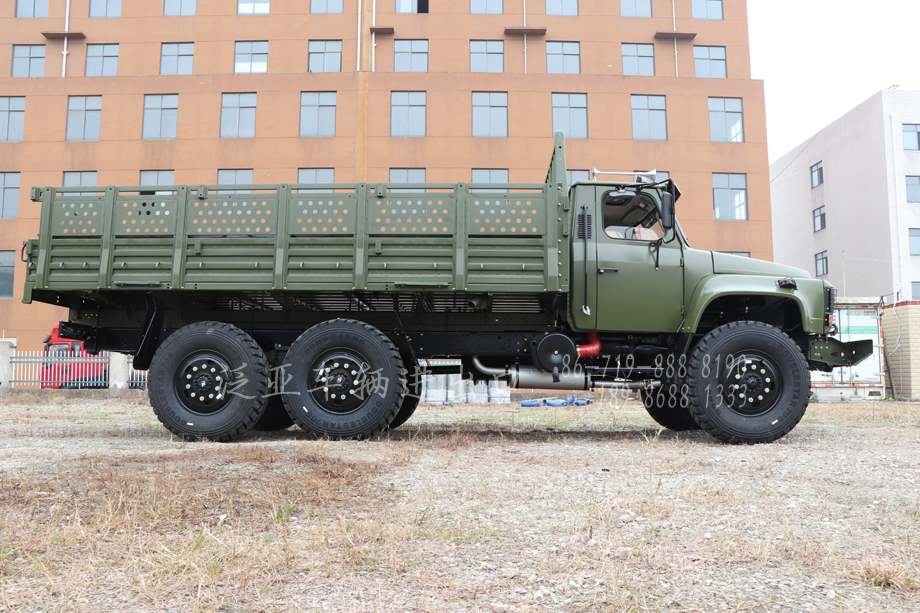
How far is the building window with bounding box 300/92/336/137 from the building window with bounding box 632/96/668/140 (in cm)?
1286

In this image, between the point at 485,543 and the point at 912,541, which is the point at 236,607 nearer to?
the point at 485,543

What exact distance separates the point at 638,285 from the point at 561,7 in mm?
25940

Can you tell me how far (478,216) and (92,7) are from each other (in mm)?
30890

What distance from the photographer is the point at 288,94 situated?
28.1 metres

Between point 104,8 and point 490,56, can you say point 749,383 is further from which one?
point 104,8

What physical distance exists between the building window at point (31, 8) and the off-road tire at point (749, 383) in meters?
34.3

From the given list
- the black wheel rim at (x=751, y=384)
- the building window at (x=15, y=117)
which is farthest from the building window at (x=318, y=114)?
the black wheel rim at (x=751, y=384)

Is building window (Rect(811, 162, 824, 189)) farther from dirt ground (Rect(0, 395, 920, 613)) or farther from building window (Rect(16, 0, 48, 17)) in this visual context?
building window (Rect(16, 0, 48, 17))

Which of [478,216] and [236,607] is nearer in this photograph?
[236,607]

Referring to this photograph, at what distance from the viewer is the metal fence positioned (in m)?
20.8

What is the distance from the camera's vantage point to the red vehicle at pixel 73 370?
20.8 m

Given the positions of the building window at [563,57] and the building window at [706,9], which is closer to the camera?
the building window at [563,57]

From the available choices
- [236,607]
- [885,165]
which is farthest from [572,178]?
[236,607]

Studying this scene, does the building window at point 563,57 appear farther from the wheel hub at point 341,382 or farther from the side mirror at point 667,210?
the wheel hub at point 341,382
